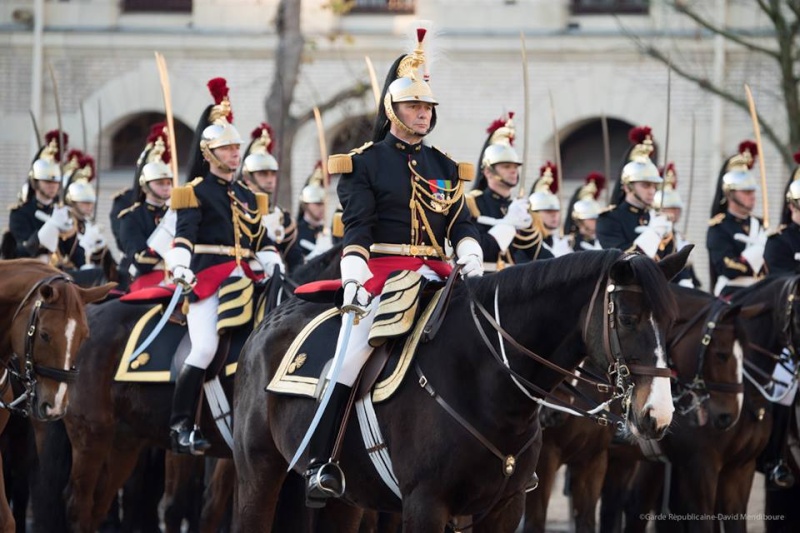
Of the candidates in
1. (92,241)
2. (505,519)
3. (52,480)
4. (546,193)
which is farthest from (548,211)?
(505,519)

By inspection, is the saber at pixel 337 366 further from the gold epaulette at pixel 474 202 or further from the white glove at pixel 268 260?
the gold epaulette at pixel 474 202

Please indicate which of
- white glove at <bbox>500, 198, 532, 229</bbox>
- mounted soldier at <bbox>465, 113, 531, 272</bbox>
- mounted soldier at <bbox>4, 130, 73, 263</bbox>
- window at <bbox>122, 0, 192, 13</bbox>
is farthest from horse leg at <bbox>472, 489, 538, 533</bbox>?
window at <bbox>122, 0, 192, 13</bbox>

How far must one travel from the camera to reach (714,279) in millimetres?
14727

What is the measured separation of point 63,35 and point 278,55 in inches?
227

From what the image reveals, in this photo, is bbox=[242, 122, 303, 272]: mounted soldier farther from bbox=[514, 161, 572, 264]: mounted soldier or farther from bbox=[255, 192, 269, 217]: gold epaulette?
bbox=[255, 192, 269, 217]: gold epaulette

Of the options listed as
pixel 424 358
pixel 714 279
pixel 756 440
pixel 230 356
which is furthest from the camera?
pixel 714 279

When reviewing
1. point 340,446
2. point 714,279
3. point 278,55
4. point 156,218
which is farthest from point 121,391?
point 278,55

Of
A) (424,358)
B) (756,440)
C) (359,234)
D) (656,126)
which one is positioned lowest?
(756,440)

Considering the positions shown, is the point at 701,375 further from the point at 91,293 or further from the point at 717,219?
the point at 91,293

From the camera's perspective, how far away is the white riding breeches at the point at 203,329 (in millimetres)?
11023

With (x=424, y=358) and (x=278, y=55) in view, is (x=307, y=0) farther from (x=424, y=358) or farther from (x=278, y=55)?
(x=424, y=358)

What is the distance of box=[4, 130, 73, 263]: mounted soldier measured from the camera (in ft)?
50.2

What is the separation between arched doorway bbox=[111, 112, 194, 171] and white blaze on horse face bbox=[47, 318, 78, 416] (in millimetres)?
15839

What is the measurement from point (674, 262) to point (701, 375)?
14.7 ft
